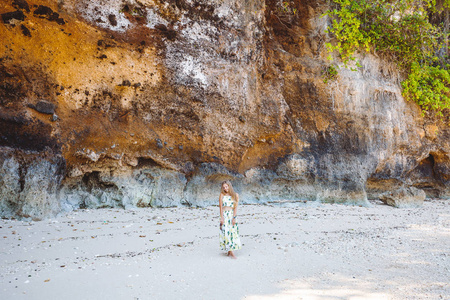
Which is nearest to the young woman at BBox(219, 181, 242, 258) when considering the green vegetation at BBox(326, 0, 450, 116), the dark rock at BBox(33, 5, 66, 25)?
the dark rock at BBox(33, 5, 66, 25)

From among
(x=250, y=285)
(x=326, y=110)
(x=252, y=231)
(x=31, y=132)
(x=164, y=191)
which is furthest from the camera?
(x=326, y=110)

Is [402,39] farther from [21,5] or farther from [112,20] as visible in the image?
[21,5]

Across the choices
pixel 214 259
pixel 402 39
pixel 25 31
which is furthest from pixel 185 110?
pixel 402 39

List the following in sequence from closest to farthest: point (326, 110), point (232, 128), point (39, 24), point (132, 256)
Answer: point (132, 256) → point (39, 24) → point (232, 128) → point (326, 110)

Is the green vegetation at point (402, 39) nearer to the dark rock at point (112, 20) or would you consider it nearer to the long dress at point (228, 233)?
the dark rock at point (112, 20)

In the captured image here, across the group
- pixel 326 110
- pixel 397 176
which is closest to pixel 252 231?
pixel 326 110

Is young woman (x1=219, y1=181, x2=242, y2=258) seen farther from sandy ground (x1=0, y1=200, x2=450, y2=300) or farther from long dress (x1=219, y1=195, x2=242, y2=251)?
sandy ground (x1=0, y1=200, x2=450, y2=300)

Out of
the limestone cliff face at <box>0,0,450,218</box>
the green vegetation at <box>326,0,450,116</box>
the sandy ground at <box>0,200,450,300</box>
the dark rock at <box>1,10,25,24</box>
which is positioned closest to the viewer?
the sandy ground at <box>0,200,450,300</box>

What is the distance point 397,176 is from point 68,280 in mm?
12887

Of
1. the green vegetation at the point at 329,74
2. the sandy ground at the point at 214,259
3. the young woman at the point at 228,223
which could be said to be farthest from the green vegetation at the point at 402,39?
the young woman at the point at 228,223

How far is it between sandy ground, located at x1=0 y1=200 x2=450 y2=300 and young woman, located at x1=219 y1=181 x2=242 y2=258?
8.2 inches

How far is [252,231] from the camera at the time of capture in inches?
266

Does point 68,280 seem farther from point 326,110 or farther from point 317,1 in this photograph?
point 317,1

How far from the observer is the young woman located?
5.00 m
